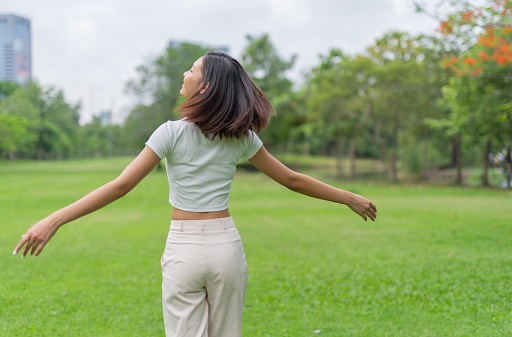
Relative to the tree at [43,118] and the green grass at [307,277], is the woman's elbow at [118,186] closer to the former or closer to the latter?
the green grass at [307,277]

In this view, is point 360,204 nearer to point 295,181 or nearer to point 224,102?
point 295,181

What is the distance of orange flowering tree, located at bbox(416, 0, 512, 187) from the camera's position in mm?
7531

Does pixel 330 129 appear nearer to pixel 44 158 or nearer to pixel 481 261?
pixel 481 261

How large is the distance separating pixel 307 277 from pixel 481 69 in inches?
224

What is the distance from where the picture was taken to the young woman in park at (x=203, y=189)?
2.14m

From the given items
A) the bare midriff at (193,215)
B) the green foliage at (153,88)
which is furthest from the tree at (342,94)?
the bare midriff at (193,215)

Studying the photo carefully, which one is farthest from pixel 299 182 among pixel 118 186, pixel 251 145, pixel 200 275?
pixel 118 186

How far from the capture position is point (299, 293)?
220 inches

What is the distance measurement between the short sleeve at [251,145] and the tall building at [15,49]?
46.2 m

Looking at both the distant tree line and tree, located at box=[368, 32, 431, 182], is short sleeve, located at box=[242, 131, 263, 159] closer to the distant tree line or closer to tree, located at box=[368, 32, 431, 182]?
the distant tree line

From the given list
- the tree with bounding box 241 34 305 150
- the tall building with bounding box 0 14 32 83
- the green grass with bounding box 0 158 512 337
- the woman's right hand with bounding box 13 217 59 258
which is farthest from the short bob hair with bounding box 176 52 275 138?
the tall building with bounding box 0 14 32 83

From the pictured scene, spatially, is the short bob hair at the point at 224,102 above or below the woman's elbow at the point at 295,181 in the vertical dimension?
above

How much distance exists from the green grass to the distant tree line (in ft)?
8.06

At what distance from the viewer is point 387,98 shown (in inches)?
951
